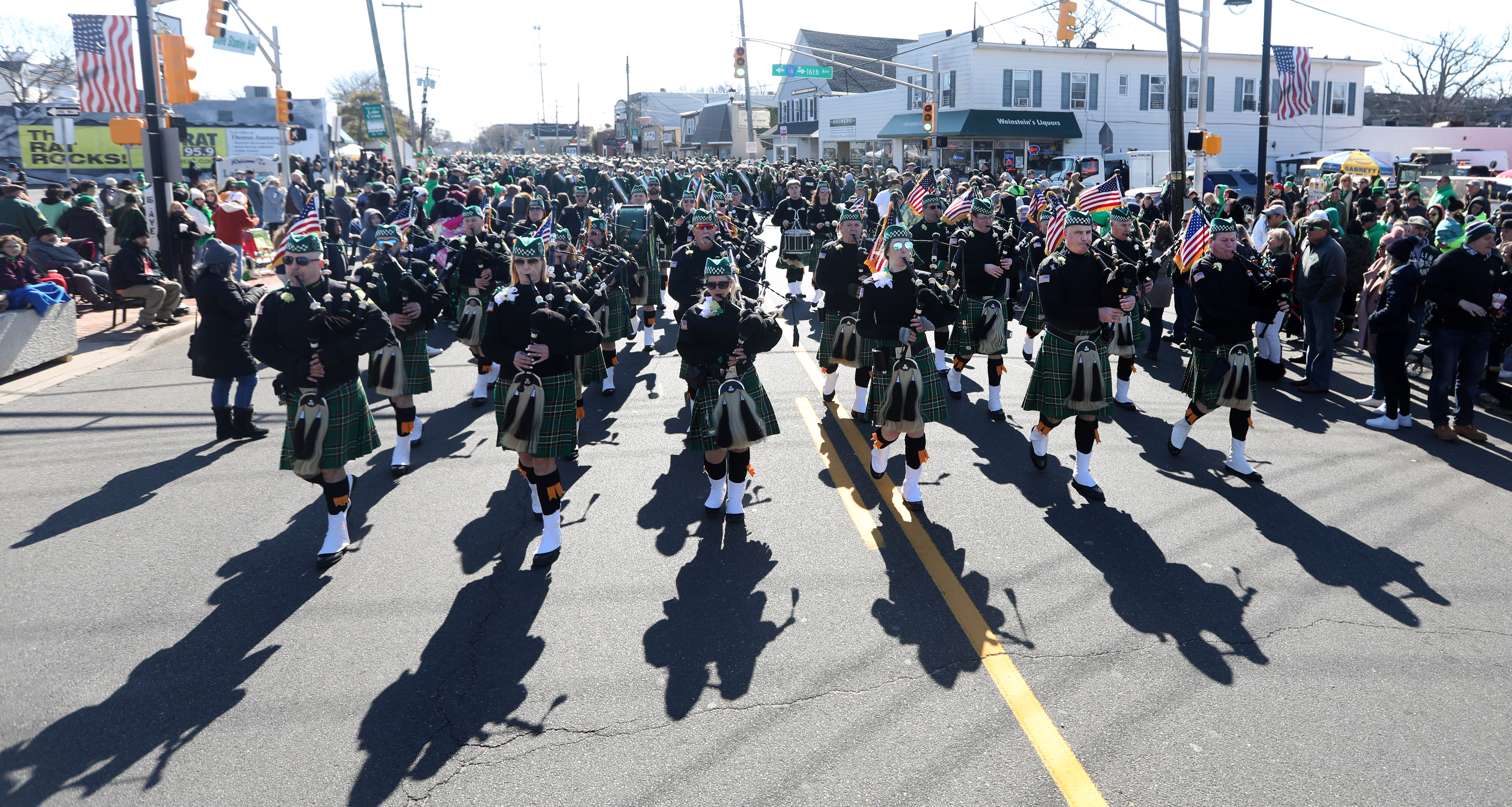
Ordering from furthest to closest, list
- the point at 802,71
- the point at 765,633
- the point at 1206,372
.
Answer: the point at 802,71 < the point at 1206,372 < the point at 765,633

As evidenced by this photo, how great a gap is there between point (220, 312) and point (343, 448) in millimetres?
3493

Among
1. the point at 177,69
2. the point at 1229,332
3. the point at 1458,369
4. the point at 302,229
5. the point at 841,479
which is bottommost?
the point at 841,479

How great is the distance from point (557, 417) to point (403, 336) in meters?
2.74

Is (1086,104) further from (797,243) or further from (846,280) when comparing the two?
(846,280)

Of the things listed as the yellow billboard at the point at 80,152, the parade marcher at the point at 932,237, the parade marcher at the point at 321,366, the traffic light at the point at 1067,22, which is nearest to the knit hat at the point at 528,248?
the parade marcher at the point at 321,366

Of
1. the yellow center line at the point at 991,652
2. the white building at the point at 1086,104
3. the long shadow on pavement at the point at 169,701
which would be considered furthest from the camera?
the white building at the point at 1086,104

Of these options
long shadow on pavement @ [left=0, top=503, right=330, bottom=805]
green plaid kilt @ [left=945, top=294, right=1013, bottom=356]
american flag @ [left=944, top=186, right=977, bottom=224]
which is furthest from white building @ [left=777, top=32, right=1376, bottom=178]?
long shadow on pavement @ [left=0, top=503, right=330, bottom=805]

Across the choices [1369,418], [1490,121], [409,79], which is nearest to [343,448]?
[1369,418]

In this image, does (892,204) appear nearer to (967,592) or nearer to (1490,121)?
(967,592)

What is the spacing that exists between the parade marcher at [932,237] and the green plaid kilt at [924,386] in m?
3.26

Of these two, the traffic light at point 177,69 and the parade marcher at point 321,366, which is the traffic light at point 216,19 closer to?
the traffic light at point 177,69

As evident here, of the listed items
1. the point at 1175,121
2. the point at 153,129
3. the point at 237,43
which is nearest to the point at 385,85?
the point at 237,43

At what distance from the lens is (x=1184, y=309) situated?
469 inches

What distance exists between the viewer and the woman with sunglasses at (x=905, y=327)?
6375 mm
